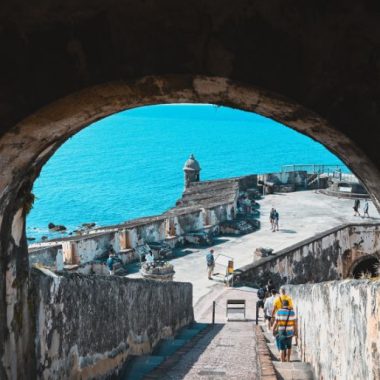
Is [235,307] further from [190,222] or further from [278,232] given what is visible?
[278,232]

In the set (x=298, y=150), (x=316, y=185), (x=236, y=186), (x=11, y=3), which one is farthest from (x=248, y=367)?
(x=298, y=150)

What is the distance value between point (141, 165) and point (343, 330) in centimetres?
9551

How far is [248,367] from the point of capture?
8102 millimetres

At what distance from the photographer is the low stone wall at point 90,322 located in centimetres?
575

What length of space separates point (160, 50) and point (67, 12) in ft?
1.87

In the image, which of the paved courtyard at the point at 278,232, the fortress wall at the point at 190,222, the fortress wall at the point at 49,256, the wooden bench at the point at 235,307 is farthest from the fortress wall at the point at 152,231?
the wooden bench at the point at 235,307

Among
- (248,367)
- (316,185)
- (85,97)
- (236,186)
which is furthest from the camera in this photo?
(316,185)

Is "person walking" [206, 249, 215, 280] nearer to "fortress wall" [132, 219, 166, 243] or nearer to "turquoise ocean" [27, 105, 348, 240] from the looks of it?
"fortress wall" [132, 219, 166, 243]

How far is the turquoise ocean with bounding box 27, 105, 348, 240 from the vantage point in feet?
212

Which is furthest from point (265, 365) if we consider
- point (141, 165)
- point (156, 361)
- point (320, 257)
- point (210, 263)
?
point (141, 165)

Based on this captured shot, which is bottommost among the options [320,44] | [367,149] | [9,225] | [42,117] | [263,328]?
[263,328]

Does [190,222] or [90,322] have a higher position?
[90,322]

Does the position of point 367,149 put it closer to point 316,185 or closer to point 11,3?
point 11,3

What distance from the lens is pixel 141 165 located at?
3979 inches
